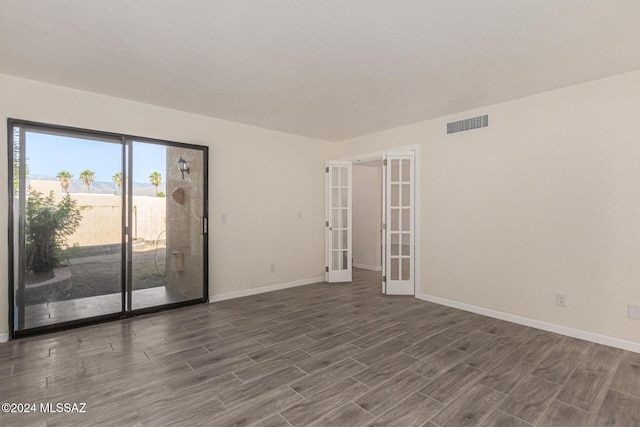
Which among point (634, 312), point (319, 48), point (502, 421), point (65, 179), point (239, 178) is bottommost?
point (502, 421)

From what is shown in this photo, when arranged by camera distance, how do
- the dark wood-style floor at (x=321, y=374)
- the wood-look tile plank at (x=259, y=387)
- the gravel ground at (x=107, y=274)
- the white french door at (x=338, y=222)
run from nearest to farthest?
the dark wood-style floor at (x=321, y=374) < the wood-look tile plank at (x=259, y=387) < the gravel ground at (x=107, y=274) < the white french door at (x=338, y=222)

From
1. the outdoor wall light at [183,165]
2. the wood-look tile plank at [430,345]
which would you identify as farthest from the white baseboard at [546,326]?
the outdoor wall light at [183,165]

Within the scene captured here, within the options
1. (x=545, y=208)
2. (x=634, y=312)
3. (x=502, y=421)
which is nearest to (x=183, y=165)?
(x=502, y=421)

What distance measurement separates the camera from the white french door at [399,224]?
16.2 feet

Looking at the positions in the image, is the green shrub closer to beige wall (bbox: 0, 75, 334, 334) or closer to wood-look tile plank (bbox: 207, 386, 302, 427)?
beige wall (bbox: 0, 75, 334, 334)

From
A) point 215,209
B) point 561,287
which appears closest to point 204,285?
point 215,209

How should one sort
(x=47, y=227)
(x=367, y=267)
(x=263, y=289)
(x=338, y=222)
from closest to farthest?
(x=47, y=227) < (x=263, y=289) < (x=338, y=222) < (x=367, y=267)

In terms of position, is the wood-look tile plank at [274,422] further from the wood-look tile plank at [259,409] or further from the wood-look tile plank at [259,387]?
the wood-look tile plank at [259,387]

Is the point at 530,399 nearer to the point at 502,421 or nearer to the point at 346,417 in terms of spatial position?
the point at 502,421

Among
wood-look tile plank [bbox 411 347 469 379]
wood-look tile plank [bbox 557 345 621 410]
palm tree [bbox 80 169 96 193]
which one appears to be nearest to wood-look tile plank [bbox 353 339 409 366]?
wood-look tile plank [bbox 411 347 469 379]

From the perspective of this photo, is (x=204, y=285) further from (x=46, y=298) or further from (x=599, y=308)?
(x=599, y=308)

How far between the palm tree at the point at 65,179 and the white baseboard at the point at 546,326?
503 cm

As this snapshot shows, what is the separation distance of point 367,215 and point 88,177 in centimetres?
540

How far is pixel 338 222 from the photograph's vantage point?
609 cm
